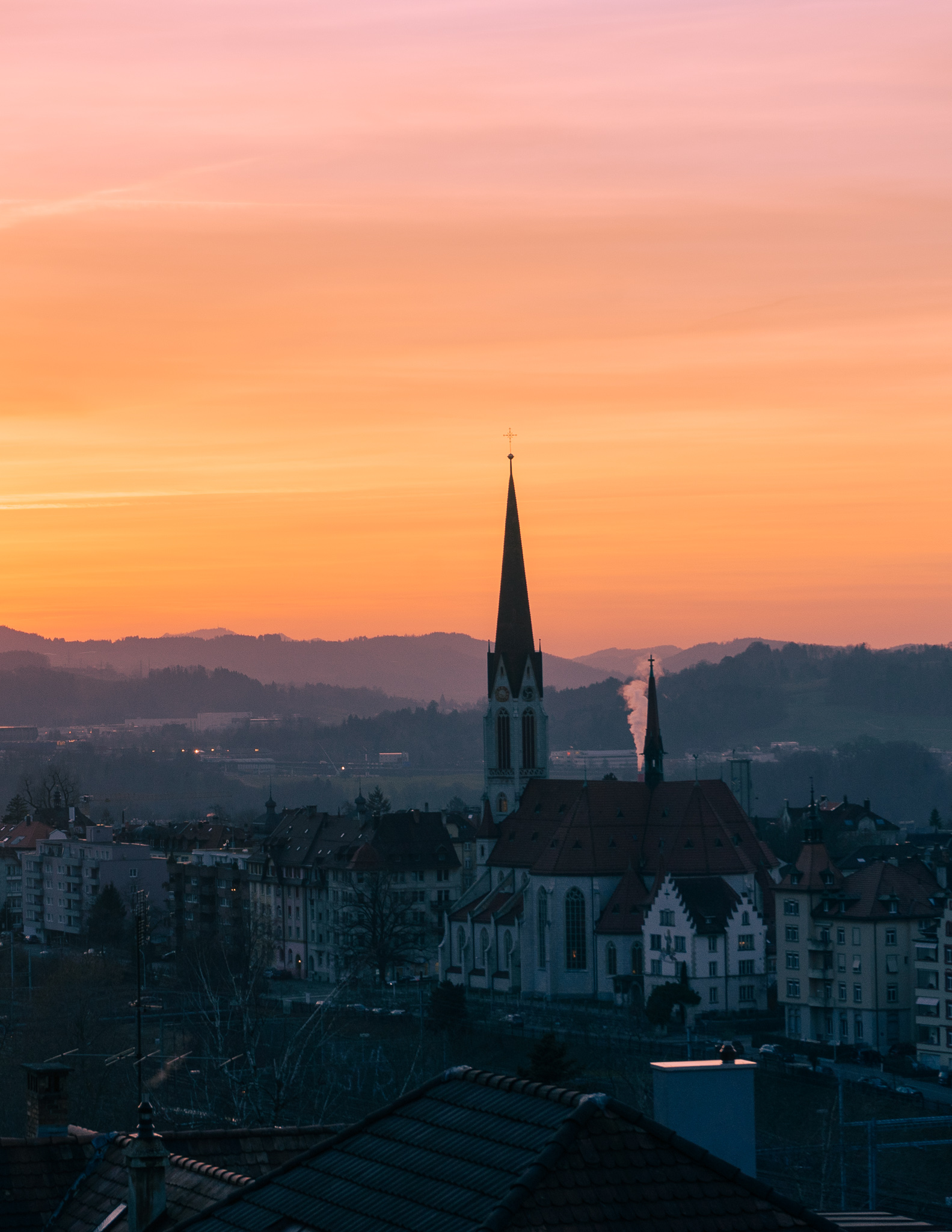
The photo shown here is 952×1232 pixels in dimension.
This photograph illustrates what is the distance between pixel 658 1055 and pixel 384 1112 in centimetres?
8901

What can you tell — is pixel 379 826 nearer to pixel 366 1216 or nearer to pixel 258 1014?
pixel 258 1014

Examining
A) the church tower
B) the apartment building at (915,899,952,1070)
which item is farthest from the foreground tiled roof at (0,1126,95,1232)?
the church tower

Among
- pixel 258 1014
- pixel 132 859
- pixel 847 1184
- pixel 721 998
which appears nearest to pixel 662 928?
pixel 721 998

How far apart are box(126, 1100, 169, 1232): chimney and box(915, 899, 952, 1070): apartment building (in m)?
81.3

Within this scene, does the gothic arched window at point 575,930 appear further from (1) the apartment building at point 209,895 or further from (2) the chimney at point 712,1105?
(2) the chimney at point 712,1105

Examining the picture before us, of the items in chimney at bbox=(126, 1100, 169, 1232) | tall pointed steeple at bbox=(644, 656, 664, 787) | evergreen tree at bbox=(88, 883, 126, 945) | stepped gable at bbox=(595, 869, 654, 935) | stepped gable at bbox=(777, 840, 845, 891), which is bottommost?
evergreen tree at bbox=(88, 883, 126, 945)

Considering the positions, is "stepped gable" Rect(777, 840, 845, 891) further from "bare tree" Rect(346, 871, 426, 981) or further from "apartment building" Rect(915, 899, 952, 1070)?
"bare tree" Rect(346, 871, 426, 981)

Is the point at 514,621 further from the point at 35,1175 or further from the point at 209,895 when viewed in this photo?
the point at 35,1175

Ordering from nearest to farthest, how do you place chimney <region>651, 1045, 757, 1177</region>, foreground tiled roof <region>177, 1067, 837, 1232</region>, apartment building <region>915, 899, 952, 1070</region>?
foreground tiled roof <region>177, 1067, 837, 1232</region> → chimney <region>651, 1045, 757, 1177</region> → apartment building <region>915, 899, 952, 1070</region>

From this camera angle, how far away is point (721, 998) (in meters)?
120

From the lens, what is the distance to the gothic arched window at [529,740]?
15012 centimetres

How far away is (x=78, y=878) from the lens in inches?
6905

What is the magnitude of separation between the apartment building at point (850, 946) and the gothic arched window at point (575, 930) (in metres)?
23.2

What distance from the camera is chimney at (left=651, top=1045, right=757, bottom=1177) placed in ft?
55.5
